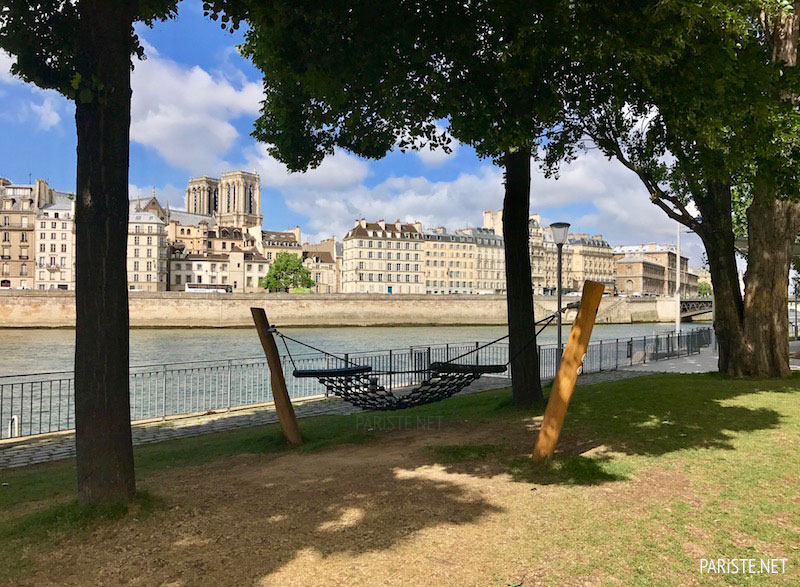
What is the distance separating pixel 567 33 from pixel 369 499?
19.7 ft

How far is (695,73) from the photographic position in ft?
26.0

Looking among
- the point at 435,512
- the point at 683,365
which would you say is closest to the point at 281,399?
the point at 435,512

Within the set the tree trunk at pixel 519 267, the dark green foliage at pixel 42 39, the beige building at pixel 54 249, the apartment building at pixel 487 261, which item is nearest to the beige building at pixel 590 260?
the apartment building at pixel 487 261

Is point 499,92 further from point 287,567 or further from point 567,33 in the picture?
point 287,567

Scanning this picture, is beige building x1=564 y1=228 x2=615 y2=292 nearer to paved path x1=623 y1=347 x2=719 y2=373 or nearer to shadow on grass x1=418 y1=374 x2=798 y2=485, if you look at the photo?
paved path x1=623 y1=347 x2=719 y2=373

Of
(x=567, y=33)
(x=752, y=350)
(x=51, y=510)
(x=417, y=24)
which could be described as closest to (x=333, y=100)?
(x=417, y=24)

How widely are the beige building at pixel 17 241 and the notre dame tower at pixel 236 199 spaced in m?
61.5

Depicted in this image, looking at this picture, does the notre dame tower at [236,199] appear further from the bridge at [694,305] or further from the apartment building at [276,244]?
the bridge at [694,305]

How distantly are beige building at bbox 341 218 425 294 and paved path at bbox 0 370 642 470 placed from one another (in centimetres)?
9745

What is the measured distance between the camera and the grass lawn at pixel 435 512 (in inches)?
174

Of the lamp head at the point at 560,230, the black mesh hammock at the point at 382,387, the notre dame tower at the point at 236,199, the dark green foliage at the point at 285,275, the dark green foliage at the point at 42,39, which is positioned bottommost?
the black mesh hammock at the point at 382,387

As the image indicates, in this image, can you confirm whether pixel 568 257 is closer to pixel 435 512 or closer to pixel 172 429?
pixel 172 429

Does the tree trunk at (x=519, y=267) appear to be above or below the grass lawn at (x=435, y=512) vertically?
above

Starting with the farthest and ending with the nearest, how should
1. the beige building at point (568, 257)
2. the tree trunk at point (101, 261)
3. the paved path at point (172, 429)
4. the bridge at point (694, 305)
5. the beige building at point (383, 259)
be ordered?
the beige building at point (568, 257), the beige building at point (383, 259), the bridge at point (694, 305), the paved path at point (172, 429), the tree trunk at point (101, 261)
